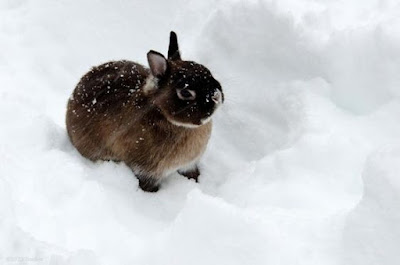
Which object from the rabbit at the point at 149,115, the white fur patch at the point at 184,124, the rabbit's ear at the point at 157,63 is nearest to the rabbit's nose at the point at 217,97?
the rabbit at the point at 149,115

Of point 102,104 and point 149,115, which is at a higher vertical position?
point 149,115

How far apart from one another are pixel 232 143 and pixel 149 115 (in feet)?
2.70

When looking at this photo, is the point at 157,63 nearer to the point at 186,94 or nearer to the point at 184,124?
the point at 186,94

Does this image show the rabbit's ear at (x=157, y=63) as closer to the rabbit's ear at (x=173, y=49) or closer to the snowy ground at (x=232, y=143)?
the rabbit's ear at (x=173, y=49)

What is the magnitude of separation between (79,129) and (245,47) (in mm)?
1376

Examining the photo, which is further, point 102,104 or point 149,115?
point 102,104

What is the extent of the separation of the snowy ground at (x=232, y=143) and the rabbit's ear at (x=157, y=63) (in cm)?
74

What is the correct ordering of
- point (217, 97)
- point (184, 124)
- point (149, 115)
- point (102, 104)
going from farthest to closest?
point (102, 104)
point (149, 115)
point (184, 124)
point (217, 97)

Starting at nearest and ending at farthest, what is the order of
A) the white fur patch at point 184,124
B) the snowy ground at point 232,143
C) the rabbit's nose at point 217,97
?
1. the snowy ground at point 232,143
2. the rabbit's nose at point 217,97
3. the white fur patch at point 184,124

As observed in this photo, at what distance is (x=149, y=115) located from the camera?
384 cm

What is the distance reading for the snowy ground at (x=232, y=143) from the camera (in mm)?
2742

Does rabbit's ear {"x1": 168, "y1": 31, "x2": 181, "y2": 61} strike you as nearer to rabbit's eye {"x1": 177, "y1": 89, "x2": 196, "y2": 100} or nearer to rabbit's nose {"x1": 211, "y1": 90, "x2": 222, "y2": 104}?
rabbit's eye {"x1": 177, "y1": 89, "x2": 196, "y2": 100}

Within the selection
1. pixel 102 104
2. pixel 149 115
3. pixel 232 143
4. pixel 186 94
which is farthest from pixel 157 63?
pixel 232 143

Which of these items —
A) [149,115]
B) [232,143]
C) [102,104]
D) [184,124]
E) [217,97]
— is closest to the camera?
[217,97]
